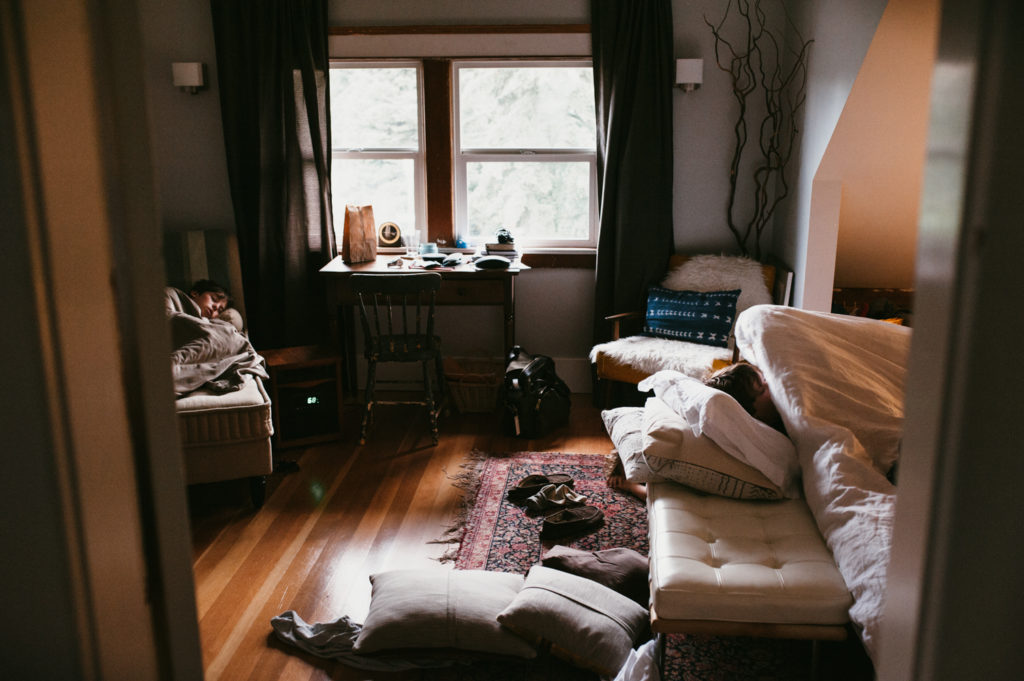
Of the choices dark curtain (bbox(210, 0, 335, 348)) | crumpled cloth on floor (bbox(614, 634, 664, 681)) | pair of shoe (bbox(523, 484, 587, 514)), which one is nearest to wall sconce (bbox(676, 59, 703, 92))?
dark curtain (bbox(210, 0, 335, 348))

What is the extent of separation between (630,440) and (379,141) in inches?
103

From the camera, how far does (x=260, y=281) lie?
4.63m

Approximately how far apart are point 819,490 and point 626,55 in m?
2.86

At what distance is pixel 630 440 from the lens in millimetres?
2963

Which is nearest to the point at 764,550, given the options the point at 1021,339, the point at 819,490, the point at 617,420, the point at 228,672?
the point at 819,490

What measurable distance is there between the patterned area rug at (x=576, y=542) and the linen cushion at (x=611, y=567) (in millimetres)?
180

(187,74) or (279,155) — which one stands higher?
(187,74)

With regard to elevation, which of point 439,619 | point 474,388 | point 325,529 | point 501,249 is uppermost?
point 501,249

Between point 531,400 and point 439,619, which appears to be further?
point 531,400

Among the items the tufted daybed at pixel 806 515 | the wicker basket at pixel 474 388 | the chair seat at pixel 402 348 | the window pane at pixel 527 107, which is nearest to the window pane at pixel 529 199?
the window pane at pixel 527 107

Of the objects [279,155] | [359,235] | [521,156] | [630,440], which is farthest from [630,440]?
[279,155]

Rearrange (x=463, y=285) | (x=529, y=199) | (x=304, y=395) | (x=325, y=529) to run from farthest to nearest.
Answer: (x=529, y=199), (x=463, y=285), (x=304, y=395), (x=325, y=529)

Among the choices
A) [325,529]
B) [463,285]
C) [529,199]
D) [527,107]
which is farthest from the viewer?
[529,199]

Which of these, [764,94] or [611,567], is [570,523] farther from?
[764,94]
